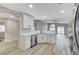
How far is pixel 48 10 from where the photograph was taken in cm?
159

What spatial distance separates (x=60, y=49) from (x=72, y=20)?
0.52 m

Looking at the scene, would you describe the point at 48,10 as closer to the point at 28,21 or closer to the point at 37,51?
the point at 28,21

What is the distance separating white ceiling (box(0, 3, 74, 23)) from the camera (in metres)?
1.50

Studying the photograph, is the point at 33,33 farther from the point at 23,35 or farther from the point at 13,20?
the point at 13,20

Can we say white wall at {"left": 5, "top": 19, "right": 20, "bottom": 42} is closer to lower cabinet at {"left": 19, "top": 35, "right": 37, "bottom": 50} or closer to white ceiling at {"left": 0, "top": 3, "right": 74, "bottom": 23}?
lower cabinet at {"left": 19, "top": 35, "right": 37, "bottom": 50}

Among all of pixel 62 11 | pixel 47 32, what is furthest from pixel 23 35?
pixel 62 11

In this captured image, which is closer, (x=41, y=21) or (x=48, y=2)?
(x=48, y=2)

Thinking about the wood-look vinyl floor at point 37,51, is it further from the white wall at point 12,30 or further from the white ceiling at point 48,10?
the white ceiling at point 48,10

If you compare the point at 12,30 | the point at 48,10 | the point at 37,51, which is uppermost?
the point at 48,10

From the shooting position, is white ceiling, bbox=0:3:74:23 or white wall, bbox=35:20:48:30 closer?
white ceiling, bbox=0:3:74:23

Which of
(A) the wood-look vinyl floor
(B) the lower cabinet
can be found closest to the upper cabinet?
(B) the lower cabinet

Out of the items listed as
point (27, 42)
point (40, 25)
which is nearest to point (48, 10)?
point (40, 25)

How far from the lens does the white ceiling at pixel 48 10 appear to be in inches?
59.1

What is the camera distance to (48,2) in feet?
4.83
